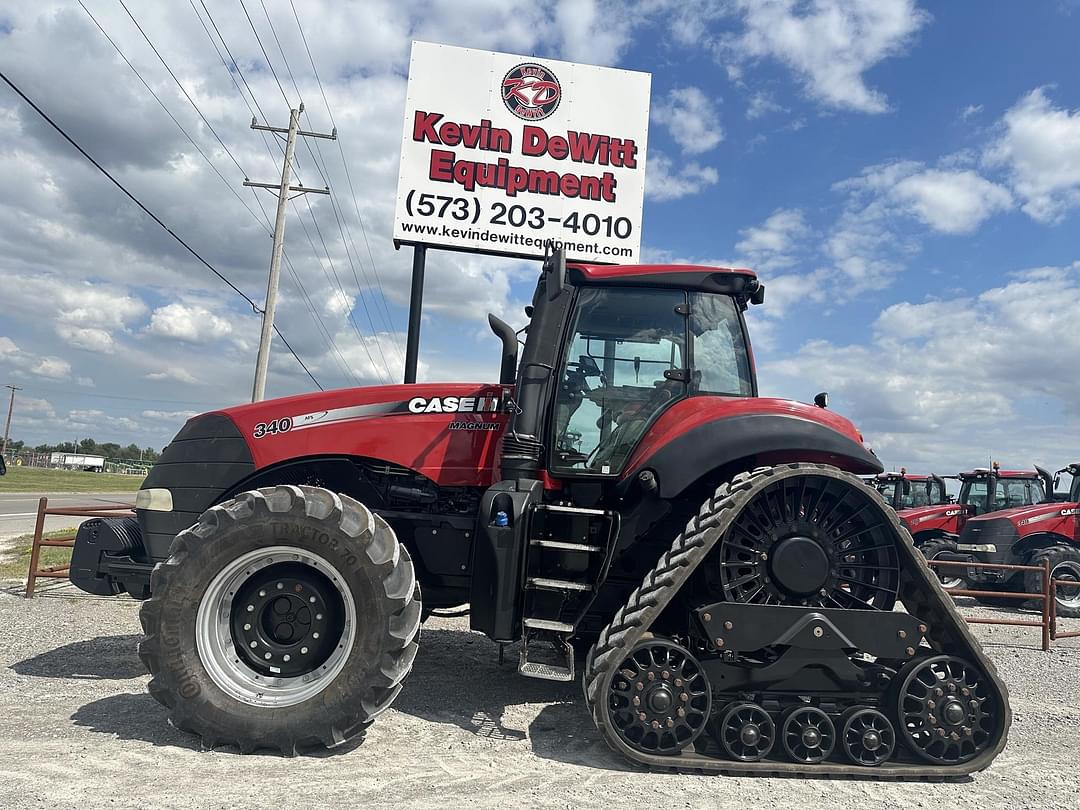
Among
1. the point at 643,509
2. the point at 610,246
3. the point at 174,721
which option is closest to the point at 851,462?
the point at 643,509

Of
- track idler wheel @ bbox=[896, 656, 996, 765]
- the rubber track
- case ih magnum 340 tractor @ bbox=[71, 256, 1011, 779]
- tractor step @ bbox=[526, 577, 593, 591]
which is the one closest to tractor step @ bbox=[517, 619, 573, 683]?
case ih magnum 340 tractor @ bbox=[71, 256, 1011, 779]

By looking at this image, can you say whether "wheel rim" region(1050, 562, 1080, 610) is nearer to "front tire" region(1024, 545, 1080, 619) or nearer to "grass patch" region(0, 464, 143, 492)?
"front tire" region(1024, 545, 1080, 619)

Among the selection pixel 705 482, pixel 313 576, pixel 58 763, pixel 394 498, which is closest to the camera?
pixel 58 763

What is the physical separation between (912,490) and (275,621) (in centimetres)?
1711

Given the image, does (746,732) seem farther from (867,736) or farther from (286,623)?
(286,623)

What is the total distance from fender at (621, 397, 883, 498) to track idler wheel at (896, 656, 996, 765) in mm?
1052

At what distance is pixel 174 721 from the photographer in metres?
3.57

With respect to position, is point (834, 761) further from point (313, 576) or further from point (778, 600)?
point (313, 576)

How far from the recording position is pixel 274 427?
4512 millimetres

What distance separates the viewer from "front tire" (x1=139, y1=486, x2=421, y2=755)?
3.54 metres

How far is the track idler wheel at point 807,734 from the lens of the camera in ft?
11.5

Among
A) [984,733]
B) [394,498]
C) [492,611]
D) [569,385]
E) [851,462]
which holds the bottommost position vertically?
[984,733]

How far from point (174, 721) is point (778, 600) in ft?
9.95

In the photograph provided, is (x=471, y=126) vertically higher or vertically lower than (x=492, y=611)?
higher
